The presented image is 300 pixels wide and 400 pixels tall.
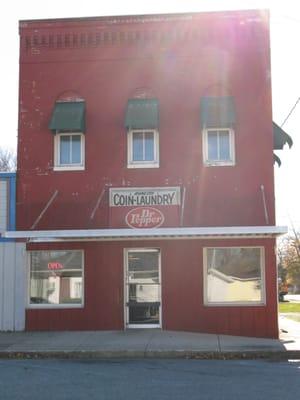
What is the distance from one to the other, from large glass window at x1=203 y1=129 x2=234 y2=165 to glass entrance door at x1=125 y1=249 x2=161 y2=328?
2971 millimetres

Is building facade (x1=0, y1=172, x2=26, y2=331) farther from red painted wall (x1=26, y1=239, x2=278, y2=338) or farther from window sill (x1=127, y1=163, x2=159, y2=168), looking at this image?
window sill (x1=127, y1=163, x2=159, y2=168)

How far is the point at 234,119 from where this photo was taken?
15.5 meters

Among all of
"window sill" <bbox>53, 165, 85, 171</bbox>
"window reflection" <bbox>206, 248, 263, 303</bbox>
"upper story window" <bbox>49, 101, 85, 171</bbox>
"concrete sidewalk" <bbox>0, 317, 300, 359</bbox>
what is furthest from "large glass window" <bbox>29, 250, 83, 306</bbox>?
"window reflection" <bbox>206, 248, 263, 303</bbox>

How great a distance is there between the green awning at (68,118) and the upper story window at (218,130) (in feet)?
10.8

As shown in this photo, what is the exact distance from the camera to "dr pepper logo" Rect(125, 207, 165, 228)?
15.4 metres

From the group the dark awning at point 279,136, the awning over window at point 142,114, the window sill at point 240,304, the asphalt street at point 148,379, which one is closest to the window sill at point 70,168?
the awning over window at point 142,114

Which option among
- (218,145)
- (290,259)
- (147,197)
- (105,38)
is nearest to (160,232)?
(147,197)

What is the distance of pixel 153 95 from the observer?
53.0 ft

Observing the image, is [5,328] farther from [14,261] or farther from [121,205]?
[121,205]

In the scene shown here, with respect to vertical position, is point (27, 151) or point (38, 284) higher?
point (27, 151)

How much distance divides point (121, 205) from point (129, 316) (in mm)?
2966

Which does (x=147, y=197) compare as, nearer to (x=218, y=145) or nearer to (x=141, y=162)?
(x=141, y=162)

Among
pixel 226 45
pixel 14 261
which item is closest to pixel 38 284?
pixel 14 261

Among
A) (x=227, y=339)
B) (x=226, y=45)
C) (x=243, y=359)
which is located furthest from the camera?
(x=226, y=45)
